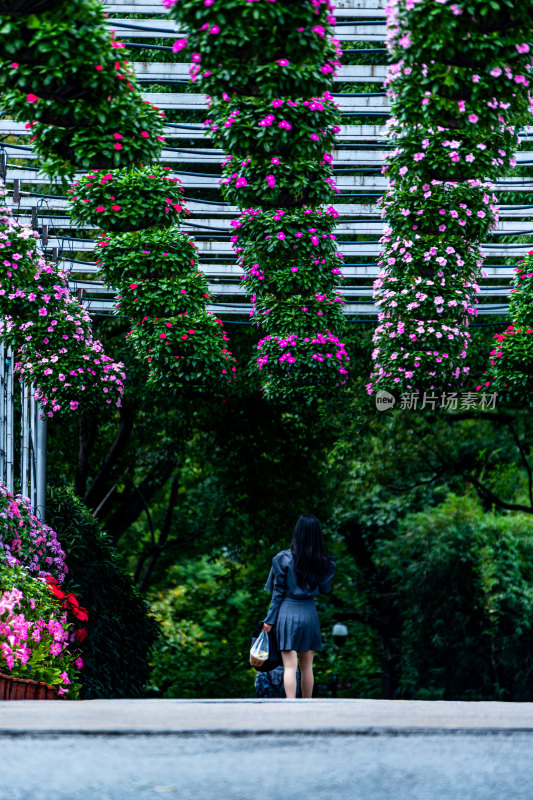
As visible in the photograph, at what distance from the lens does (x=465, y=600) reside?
65.9 feet

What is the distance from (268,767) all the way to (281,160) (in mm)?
4232

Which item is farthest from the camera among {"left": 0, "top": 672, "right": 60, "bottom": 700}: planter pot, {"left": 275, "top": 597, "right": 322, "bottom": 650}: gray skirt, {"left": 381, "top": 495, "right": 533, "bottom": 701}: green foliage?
{"left": 381, "top": 495, "right": 533, "bottom": 701}: green foliage

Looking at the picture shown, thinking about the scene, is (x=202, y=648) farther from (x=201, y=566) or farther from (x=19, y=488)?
(x=19, y=488)

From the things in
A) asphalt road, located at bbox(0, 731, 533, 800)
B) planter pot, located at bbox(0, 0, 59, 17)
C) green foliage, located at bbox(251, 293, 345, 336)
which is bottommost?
asphalt road, located at bbox(0, 731, 533, 800)

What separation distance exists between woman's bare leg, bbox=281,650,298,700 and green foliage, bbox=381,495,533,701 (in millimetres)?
11663

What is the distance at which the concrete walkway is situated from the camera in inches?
148

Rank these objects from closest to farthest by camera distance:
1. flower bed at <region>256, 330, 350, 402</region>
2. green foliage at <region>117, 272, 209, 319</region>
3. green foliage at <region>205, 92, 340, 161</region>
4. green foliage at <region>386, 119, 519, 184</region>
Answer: green foliage at <region>205, 92, 340, 161</region> < green foliage at <region>386, 119, 519, 184</region> < green foliage at <region>117, 272, 209, 319</region> < flower bed at <region>256, 330, 350, 402</region>

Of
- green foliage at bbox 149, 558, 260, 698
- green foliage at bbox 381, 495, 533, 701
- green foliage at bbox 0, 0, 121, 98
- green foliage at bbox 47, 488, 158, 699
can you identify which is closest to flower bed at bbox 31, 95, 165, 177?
green foliage at bbox 0, 0, 121, 98

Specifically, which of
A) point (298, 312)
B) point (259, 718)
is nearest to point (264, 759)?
point (259, 718)

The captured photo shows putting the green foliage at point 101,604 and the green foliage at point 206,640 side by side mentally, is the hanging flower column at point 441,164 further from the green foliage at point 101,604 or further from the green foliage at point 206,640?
the green foliage at point 206,640

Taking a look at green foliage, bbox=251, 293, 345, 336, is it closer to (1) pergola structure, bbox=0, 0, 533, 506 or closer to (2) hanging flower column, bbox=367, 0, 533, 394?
(2) hanging flower column, bbox=367, 0, 533, 394

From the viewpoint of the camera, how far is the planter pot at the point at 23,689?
6727mm

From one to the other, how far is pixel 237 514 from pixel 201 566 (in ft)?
35.9

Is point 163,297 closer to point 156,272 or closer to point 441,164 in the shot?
point 156,272
